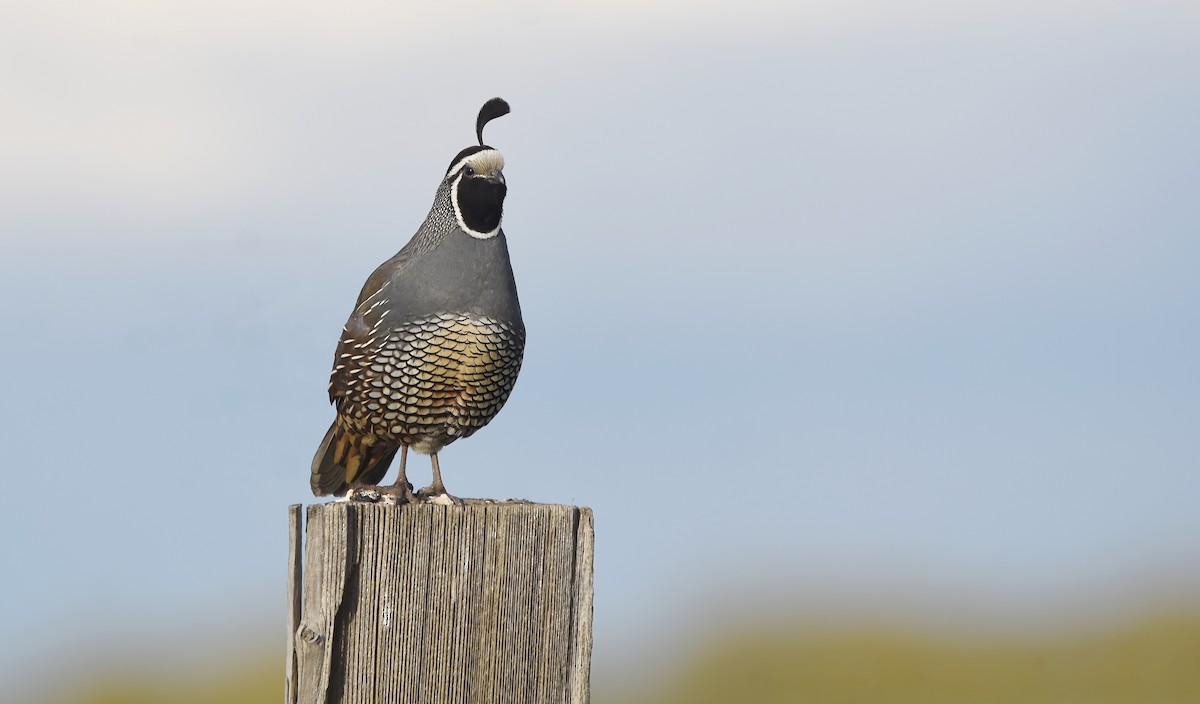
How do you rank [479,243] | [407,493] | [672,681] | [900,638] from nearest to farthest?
[407,493], [479,243], [672,681], [900,638]

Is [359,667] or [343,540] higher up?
[343,540]

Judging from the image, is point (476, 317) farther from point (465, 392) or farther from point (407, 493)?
point (407, 493)

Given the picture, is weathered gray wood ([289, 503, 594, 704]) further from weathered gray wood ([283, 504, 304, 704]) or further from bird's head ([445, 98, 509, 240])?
bird's head ([445, 98, 509, 240])

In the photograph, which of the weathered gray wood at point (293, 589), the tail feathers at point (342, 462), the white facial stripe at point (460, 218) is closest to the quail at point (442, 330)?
the white facial stripe at point (460, 218)

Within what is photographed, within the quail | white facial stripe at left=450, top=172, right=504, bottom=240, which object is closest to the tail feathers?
the quail

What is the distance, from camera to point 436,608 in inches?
141

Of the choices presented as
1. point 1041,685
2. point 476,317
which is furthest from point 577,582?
point 1041,685

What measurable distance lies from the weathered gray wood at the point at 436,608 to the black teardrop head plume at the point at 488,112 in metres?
2.45

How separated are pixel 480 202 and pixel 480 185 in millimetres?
66

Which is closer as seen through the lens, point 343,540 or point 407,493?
point 343,540

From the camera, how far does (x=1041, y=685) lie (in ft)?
32.9

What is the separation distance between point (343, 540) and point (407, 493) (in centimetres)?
160

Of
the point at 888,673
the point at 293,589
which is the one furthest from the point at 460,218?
the point at 888,673

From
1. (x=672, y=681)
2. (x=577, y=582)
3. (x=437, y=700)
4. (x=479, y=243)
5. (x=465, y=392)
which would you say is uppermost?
(x=479, y=243)
